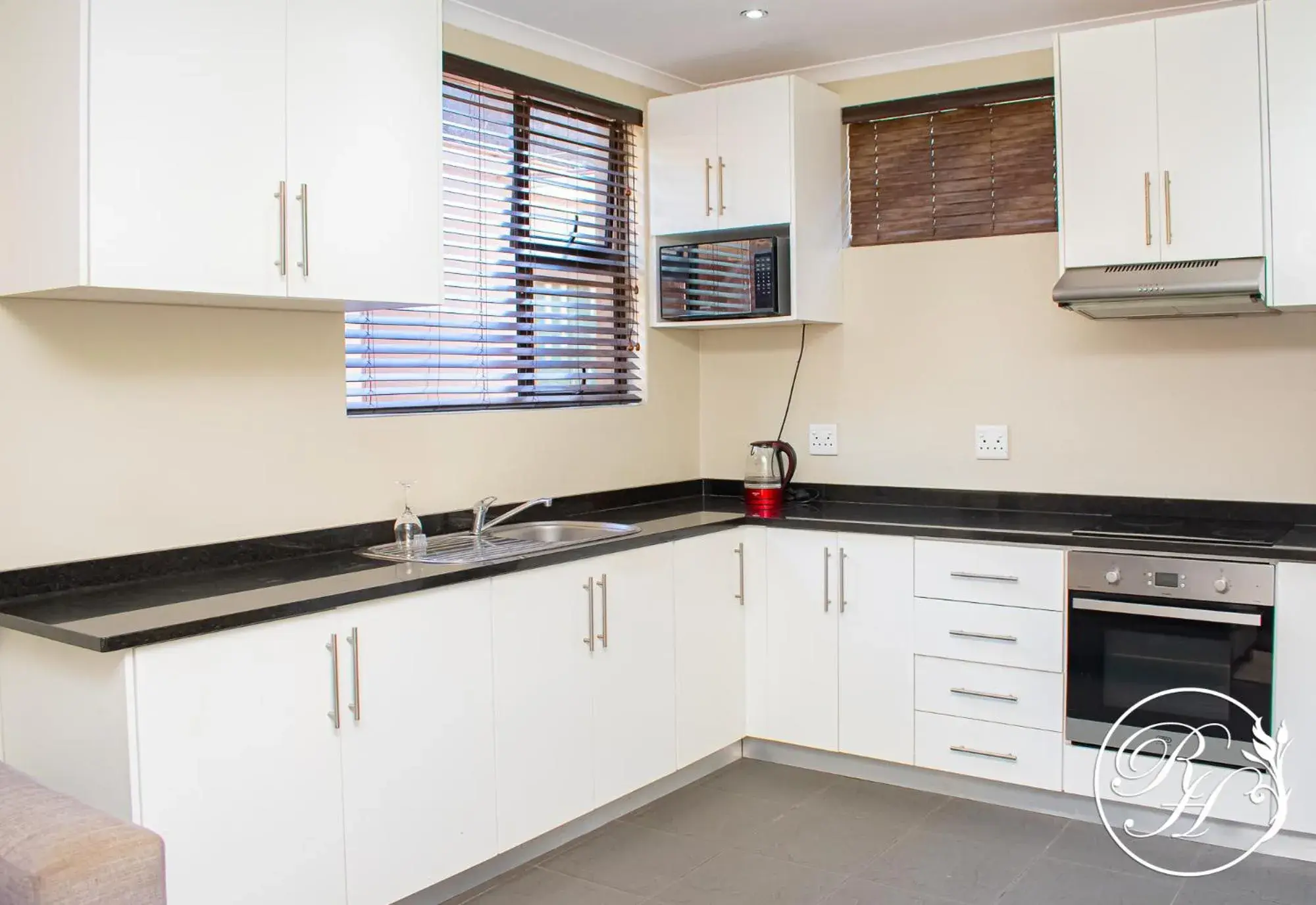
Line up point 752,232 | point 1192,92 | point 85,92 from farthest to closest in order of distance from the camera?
point 752,232
point 1192,92
point 85,92

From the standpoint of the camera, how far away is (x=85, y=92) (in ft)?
6.98

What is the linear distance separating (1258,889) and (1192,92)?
6.73 ft

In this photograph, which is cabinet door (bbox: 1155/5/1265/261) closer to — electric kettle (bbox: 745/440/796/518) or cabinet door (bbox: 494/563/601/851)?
Answer: electric kettle (bbox: 745/440/796/518)

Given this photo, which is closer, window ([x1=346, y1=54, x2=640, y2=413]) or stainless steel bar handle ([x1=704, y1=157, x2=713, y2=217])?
window ([x1=346, y1=54, x2=640, y2=413])

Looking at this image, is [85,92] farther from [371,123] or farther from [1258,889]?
[1258,889]

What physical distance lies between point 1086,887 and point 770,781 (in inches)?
42.4

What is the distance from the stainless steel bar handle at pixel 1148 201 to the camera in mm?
3195

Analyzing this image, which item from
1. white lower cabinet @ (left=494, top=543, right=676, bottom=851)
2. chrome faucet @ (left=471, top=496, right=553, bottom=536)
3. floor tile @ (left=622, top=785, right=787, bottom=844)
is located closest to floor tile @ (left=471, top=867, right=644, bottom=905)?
white lower cabinet @ (left=494, top=543, right=676, bottom=851)

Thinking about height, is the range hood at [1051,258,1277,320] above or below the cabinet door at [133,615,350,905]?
above

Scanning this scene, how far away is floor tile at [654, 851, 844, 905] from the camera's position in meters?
2.84

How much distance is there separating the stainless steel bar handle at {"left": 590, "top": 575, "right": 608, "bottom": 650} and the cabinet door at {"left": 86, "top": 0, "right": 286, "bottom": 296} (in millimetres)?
1158

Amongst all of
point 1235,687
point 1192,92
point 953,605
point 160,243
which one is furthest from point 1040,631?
point 160,243

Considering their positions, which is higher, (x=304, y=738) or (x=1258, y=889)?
(x=304, y=738)

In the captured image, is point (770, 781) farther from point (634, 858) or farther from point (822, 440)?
point (822, 440)
